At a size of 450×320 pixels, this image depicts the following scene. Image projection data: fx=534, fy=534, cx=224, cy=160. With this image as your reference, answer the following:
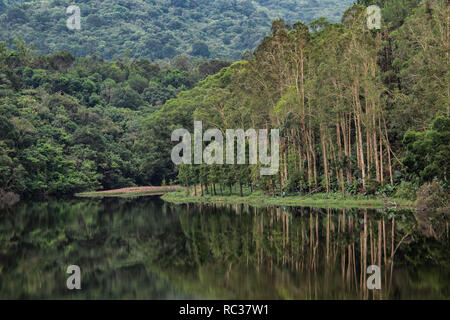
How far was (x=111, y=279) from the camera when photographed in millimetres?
13656

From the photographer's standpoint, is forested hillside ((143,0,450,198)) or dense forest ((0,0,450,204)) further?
dense forest ((0,0,450,204))

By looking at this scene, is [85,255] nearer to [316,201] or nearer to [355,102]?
[316,201]

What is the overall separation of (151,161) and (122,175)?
23.2ft

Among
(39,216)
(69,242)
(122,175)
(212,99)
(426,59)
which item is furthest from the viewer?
(122,175)

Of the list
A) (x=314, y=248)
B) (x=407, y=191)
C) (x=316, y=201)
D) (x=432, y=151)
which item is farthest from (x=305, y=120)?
(x=314, y=248)

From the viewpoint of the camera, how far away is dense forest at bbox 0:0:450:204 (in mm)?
30031

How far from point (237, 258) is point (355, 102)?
20.3 m

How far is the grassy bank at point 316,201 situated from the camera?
2976 cm

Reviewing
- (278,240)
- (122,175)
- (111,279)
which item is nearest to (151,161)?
(122,175)

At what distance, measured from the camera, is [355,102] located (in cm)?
3334

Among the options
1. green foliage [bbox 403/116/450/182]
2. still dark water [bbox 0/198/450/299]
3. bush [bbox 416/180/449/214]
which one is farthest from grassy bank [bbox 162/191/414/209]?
still dark water [bbox 0/198/450/299]

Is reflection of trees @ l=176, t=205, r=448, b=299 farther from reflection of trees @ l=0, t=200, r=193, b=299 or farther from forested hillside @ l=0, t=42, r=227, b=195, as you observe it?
forested hillside @ l=0, t=42, r=227, b=195

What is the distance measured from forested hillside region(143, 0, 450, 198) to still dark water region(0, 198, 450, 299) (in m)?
4.91
